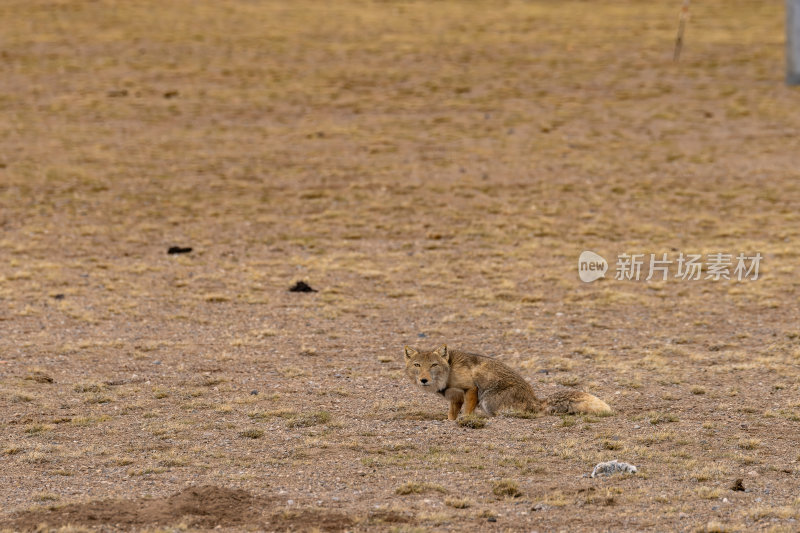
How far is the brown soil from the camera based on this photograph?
30.9 feet

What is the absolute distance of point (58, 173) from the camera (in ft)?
86.1

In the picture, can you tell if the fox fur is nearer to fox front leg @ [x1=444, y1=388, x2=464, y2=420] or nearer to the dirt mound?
fox front leg @ [x1=444, y1=388, x2=464, y2=420]

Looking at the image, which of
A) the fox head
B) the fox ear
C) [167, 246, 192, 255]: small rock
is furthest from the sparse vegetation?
[167, 246, 192, 255]: small rock

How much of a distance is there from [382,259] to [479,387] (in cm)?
914

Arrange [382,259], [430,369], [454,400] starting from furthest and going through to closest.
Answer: [382,259] → [454,400] → [430,369]

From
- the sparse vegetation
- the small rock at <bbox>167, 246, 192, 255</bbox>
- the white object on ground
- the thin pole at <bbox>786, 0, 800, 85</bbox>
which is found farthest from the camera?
the small rock at <bbox>167, 246, 192, 255</bbox>

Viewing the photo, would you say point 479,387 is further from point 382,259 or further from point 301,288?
point 382,259

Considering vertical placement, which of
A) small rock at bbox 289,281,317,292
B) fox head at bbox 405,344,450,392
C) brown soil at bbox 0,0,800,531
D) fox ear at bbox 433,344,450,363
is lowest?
small rock at bbox 289,281,317,292

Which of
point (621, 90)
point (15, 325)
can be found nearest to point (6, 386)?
point (15, 325)

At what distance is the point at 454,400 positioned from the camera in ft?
36.0

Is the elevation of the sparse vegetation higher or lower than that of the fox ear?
lower

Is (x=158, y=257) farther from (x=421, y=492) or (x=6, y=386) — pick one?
(x=421, y=492)

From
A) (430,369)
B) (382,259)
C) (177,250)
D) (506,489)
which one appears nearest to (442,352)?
(430,369)

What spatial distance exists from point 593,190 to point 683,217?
276 centimetres
